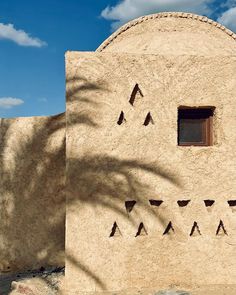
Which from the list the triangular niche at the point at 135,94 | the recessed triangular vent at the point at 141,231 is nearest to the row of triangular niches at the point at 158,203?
the recessed triangular vent at the point at 141,231

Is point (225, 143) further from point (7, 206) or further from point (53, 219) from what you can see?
point (7, 206)

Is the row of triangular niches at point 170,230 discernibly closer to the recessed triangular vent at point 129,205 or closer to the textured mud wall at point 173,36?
the recessed triangular vent at point 129,205

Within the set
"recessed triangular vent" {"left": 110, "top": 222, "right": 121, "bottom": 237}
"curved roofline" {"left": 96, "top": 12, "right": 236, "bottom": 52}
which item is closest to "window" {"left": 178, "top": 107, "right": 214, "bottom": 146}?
"recessed triangular vent" {"left": 110, "top": 222, "right": 121, "bottom": 237}

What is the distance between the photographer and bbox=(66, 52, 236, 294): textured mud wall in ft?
15.9

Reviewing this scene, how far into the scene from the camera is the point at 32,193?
6.05 m

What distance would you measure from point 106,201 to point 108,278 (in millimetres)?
995

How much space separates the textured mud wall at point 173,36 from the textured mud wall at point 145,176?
1.04 m

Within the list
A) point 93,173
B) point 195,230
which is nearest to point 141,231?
point 195,230

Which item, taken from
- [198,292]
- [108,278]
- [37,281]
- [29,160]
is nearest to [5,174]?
[29,160]

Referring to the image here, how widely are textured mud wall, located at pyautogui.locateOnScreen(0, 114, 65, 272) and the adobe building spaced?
1.19 metres

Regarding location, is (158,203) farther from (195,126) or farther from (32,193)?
(32,193)

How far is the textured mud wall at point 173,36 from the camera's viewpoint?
19.5 ft

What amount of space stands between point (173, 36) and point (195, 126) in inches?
74.7

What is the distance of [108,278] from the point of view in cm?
487
